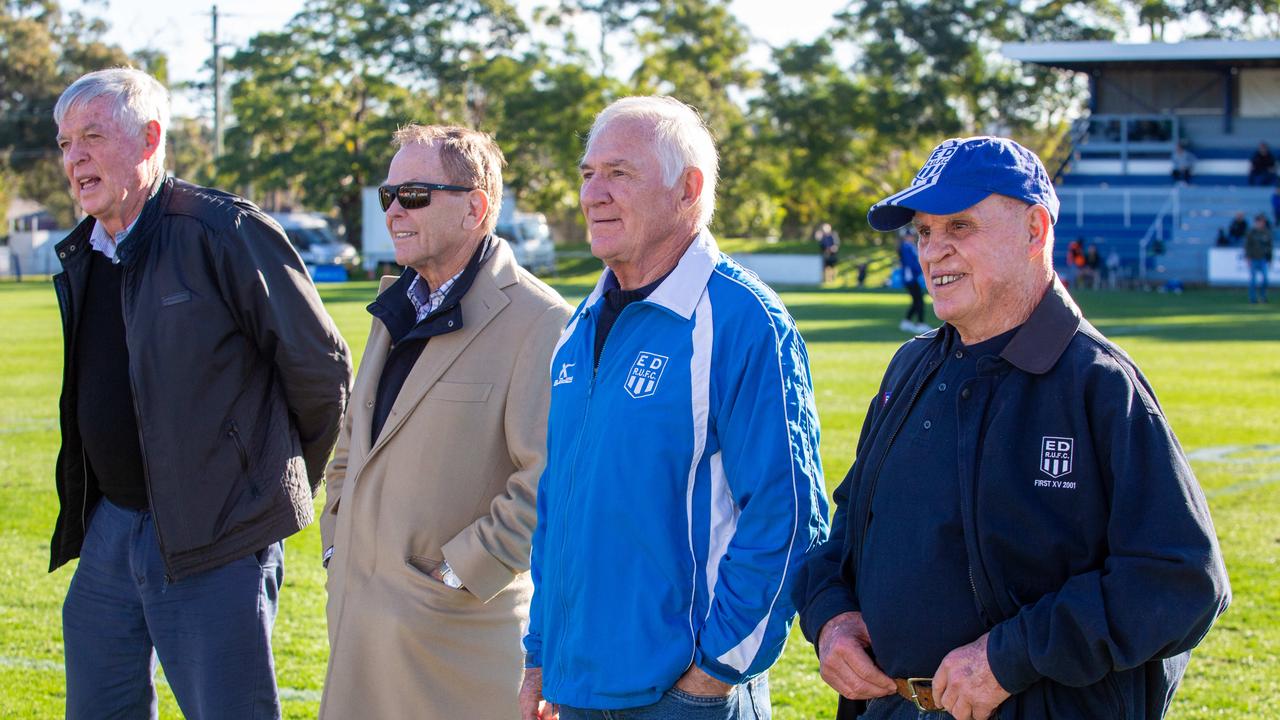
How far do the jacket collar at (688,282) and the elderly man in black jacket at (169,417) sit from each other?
4.57 feet

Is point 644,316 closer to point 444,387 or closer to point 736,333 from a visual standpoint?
point 736,333

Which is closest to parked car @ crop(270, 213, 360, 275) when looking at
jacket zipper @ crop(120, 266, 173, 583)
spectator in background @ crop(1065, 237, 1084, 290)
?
spectator in background @ crop(1065, 237, 1084, 290)

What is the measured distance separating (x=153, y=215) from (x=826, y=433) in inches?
340

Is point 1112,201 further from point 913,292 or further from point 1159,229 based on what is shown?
point 913,292

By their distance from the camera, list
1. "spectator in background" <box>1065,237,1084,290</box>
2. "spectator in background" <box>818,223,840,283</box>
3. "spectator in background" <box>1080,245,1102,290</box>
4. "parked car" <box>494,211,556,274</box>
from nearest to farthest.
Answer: "spectator in background" <box>1065,237,1084,290</box>, "spectator in background" <box>1080,245,1102,290</box>, "spectator in background" <box>818,223,840,283</box>, "parked car" <box>494,211,556,274</box>

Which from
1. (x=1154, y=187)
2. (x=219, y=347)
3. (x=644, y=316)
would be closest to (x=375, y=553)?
(x=219, y=347)

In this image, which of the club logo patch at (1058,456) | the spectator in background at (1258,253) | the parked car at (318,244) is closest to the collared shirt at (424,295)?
the club logo patch at (1058,456)

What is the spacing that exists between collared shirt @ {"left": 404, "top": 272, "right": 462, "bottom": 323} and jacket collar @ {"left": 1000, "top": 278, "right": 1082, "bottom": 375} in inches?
68.4

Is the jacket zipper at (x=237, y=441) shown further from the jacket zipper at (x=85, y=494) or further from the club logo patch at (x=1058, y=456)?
the club logo patch at (x=1058, y=456)

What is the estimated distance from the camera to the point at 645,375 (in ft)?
9.68

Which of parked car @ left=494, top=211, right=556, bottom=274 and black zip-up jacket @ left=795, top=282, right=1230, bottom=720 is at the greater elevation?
parked car @ left=494, top=211, right=556, bottom=274

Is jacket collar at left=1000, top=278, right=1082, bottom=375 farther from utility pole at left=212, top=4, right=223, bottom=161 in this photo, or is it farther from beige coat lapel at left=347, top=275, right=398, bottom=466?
utility pole at left=212, top=4, right=223, bottom=161

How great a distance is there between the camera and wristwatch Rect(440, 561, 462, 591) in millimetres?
3611

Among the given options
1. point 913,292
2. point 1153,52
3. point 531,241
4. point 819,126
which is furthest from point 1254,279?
point 819,126
